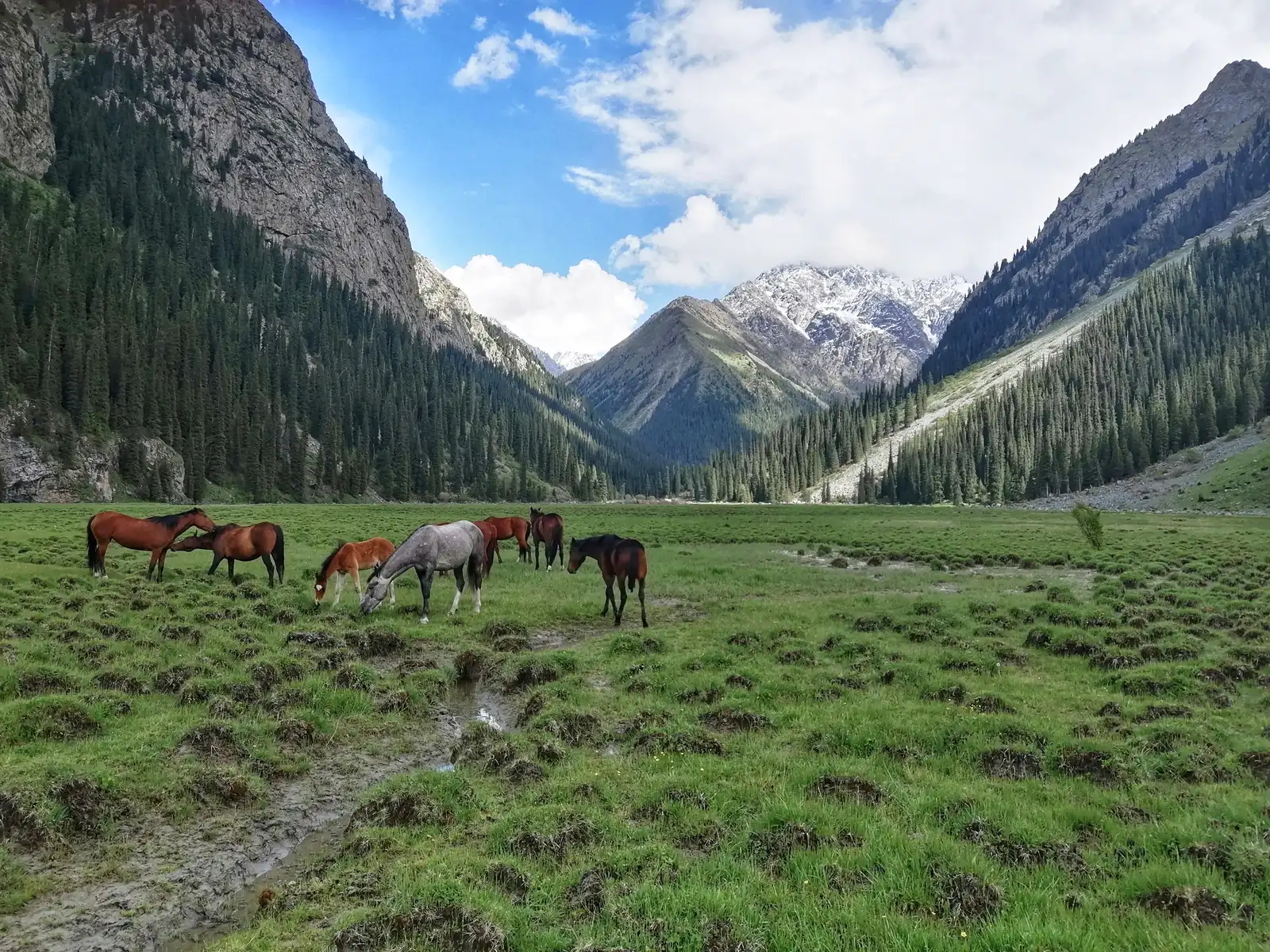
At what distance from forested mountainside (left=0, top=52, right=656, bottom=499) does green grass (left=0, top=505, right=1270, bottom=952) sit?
96071 mm

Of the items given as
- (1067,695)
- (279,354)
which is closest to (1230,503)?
(1067,695)

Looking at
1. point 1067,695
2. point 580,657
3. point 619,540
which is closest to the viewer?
point 1067,695

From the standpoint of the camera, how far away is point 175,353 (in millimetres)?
116000

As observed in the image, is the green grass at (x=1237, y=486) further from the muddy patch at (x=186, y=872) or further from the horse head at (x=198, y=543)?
the horse head at (x=198, y=543)

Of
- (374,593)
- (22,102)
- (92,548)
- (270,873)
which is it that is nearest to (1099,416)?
(374,593)

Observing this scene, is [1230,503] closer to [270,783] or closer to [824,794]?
[824,794]

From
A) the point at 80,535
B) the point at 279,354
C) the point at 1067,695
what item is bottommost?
the point at 1067,695

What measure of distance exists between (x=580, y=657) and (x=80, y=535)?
37.9 m

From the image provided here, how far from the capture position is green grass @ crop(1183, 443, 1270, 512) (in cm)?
9106

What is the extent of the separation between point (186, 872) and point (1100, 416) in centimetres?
20413

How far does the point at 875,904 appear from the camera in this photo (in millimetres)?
6375

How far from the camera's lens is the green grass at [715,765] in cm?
640

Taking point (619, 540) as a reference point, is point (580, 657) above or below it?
below

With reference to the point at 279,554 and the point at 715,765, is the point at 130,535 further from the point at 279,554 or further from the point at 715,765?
the point at 715,765
